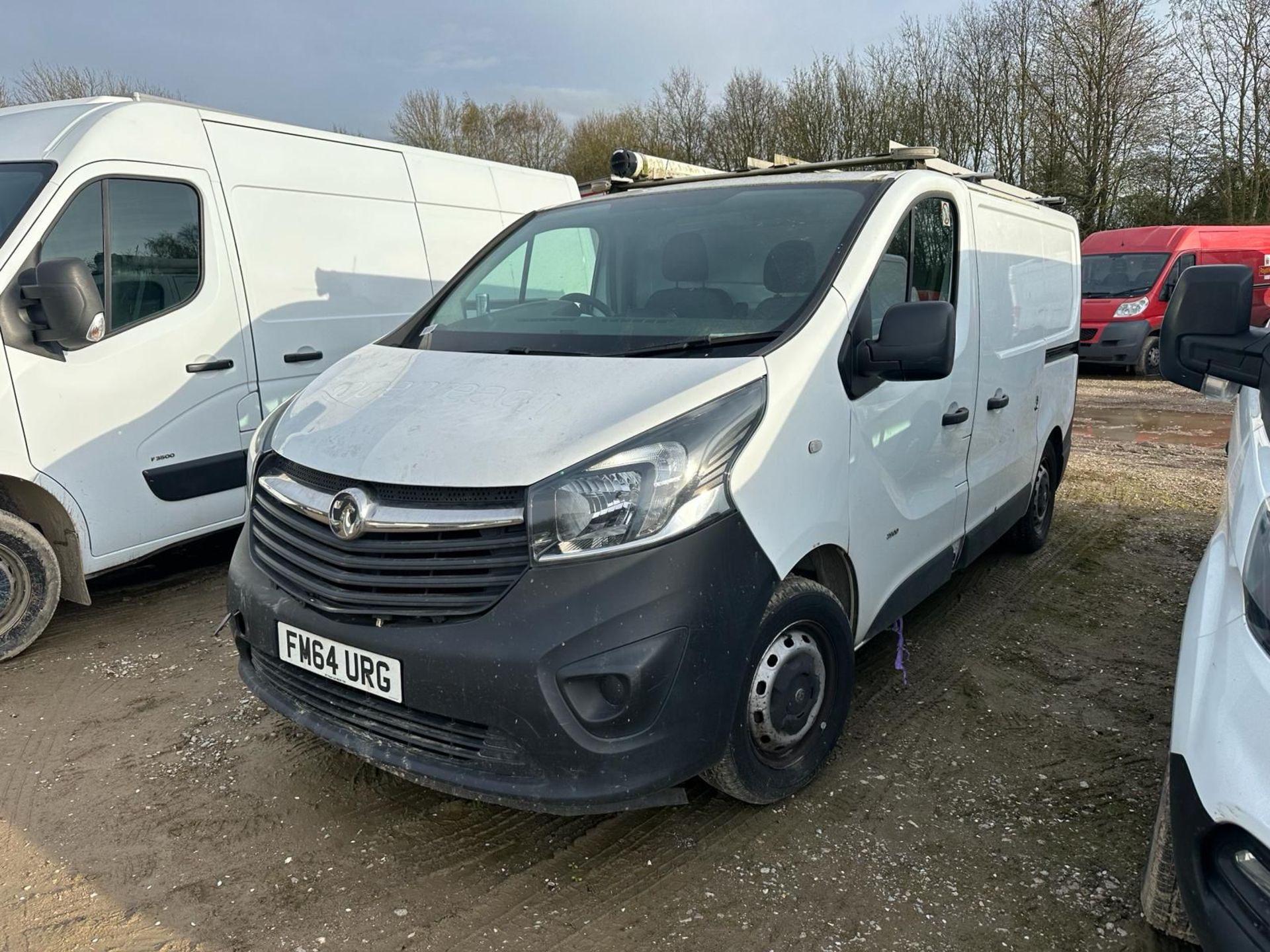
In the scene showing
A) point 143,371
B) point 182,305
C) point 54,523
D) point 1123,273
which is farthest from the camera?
point 1123,273

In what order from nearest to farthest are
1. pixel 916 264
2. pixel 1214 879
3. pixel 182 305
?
pixel 1214 879, pixel 916 264, pixel 182 305

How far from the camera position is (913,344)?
2629 millimetres

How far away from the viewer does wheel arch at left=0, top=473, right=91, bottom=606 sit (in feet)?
12.9

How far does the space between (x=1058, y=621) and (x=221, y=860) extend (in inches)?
145

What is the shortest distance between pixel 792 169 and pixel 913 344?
5.15ft

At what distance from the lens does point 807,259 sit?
9.48 ft

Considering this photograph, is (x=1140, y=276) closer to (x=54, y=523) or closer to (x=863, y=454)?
(x=863, y=454)

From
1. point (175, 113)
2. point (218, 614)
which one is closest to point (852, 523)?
point (218, 614)

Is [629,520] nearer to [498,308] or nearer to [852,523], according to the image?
[852,523]

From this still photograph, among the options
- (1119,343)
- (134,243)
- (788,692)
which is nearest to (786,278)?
(788,692)

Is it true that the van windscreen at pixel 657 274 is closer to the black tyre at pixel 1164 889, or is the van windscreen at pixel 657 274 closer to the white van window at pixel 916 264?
the white van window at pixel 916 264

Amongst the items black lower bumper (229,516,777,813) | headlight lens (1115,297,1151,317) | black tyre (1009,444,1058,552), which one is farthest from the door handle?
headlight lens (1115,297,1151,317)

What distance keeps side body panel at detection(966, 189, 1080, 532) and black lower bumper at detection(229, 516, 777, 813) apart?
2000 mm

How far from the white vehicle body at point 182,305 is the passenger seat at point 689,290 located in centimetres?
259
